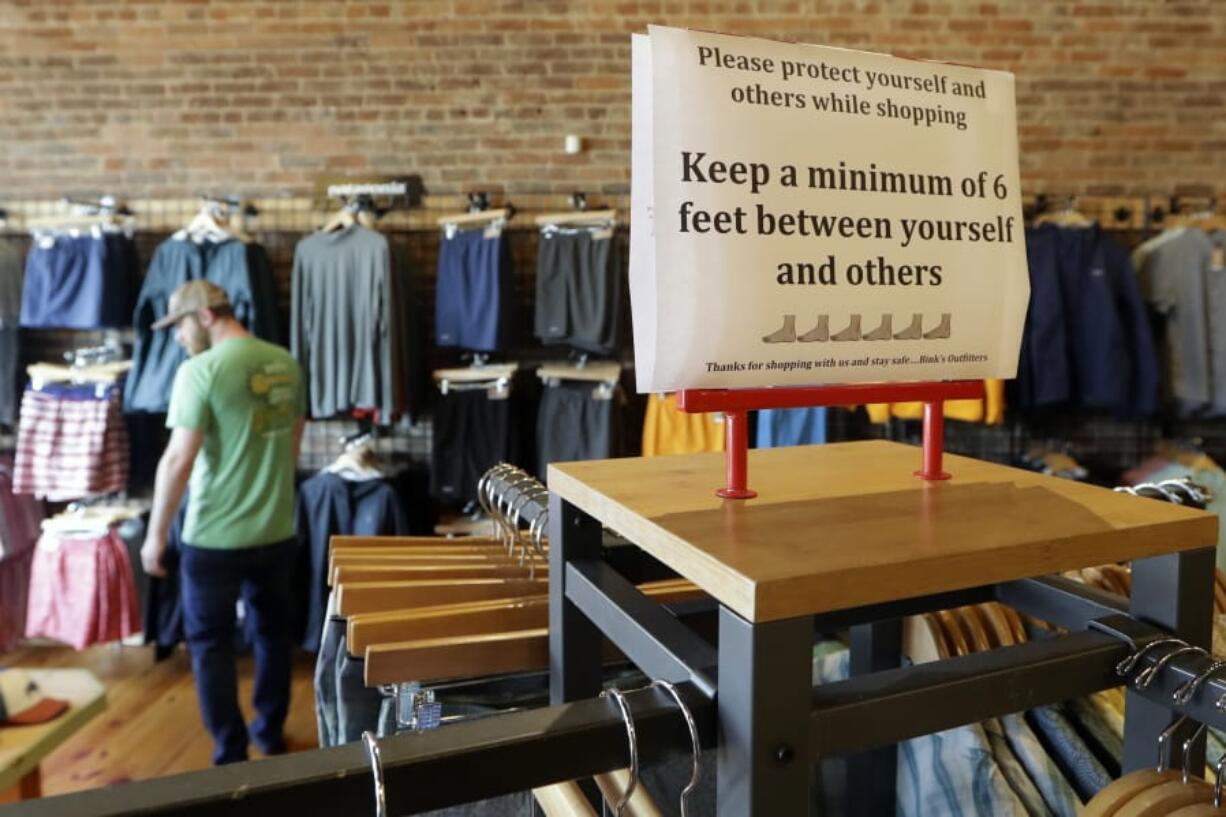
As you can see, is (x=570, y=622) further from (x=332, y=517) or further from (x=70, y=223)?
(x=70, y=223)

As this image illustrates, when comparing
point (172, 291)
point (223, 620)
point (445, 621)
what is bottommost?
point (223, 620)

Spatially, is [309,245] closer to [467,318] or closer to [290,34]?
[467,318]

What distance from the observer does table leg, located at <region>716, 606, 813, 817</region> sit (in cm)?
55

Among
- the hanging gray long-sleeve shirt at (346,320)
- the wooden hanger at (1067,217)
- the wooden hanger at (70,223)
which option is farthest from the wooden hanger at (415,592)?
the wooden hanger at (70,223)

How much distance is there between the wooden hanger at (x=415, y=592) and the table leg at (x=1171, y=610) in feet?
2.18

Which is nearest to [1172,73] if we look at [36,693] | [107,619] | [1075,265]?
[1075,265]

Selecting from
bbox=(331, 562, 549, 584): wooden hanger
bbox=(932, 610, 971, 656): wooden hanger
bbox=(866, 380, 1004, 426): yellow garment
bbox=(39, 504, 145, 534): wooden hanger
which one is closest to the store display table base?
bbox=(331, 562, 549, 584): wooden hanger

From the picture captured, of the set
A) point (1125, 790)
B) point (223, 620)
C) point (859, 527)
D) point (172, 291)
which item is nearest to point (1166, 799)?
point (1125, 790)

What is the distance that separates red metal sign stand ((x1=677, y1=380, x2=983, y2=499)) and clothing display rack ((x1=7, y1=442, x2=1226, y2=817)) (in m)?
0.03

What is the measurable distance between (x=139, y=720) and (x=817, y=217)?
3531 millimetres

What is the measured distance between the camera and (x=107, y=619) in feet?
12.1

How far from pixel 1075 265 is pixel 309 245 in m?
3.43

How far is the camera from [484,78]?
4145 mm

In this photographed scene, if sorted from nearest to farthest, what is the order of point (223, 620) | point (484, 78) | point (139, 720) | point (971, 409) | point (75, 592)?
point (223, 620)
point (139, 720)
point (971, 409)
point (75, 592)
point (484, 78)
